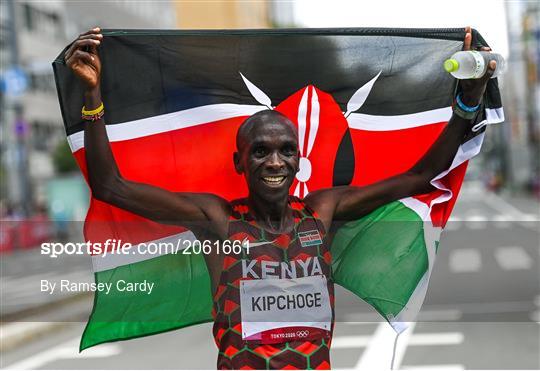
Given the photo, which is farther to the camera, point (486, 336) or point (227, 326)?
point (486, 336)

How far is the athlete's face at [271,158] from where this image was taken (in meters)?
3.46

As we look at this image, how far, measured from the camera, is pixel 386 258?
13.0 ft

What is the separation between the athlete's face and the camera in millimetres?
3457

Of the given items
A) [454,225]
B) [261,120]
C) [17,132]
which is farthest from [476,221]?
[261,120]

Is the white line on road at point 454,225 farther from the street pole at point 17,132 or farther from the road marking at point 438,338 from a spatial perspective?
the road marking at point 438,338

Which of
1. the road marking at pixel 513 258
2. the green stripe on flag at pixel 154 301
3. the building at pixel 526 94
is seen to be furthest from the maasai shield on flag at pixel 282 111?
the building at pixel 526 94

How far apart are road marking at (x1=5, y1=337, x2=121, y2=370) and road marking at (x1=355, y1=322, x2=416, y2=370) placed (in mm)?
2918

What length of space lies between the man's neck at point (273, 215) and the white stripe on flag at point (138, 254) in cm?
32

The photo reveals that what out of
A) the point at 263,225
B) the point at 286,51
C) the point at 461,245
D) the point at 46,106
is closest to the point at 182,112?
the point at 286,51

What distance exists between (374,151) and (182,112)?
864mm

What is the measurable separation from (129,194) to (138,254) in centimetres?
27

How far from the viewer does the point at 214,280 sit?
3.60 metres

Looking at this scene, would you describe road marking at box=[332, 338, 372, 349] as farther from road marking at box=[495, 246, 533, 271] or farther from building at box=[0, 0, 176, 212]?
building at box=[0, 0, 176, 212]

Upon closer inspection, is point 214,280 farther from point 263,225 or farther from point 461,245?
point 461,245
